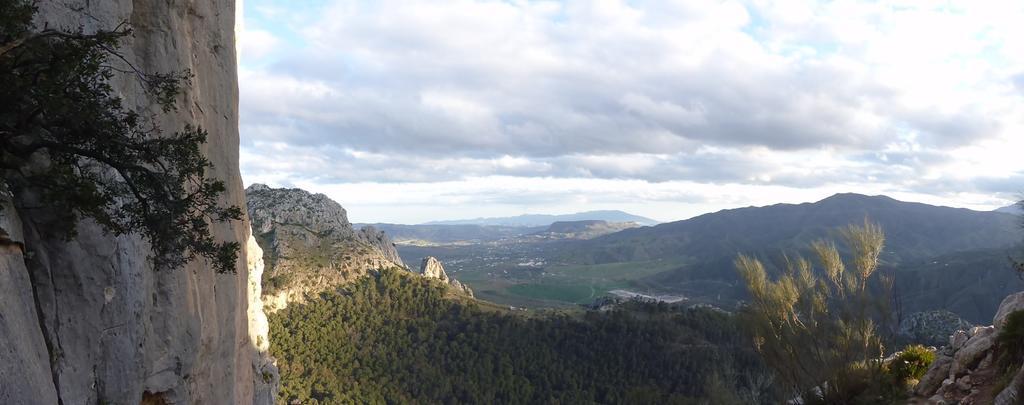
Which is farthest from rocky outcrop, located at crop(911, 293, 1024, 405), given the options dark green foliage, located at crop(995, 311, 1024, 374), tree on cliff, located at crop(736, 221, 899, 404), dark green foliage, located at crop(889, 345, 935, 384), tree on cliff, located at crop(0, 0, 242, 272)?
tree on cliff, located at crop(0, 0, 242, 272)

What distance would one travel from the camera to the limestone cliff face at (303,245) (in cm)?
8375

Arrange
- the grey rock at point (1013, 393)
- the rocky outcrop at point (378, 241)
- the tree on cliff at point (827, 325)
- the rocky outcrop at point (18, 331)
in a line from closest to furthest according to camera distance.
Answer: the rocky outcrop at point (18, 331) → the grey rock at point (1013, 393) → the tree on cliff at point (827, 325) → the rocky outcrop at point (378, 241)

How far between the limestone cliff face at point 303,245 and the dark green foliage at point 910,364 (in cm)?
7349

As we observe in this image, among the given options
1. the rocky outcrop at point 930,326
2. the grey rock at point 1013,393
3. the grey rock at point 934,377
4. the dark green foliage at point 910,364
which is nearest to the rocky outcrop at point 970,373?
the grey rock at point 934,377

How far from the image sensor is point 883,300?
839 inches

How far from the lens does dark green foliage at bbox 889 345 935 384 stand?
2161 centimetres

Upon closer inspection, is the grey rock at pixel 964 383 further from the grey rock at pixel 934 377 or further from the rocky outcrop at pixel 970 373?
the grey rock at pixel 934 377

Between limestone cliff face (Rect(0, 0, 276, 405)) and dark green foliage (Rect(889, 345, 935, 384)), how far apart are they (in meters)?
A: 24.4

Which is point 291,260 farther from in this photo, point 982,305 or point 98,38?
point 982,305

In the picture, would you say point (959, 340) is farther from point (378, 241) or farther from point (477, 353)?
point (378, 241)

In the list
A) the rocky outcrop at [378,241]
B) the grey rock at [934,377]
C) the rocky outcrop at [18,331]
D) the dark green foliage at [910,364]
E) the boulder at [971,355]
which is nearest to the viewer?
the rocky outcrop at [18,331]

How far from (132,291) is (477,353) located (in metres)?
72.6

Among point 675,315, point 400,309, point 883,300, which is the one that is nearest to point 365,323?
point 400,309

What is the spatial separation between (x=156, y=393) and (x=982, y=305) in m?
212
